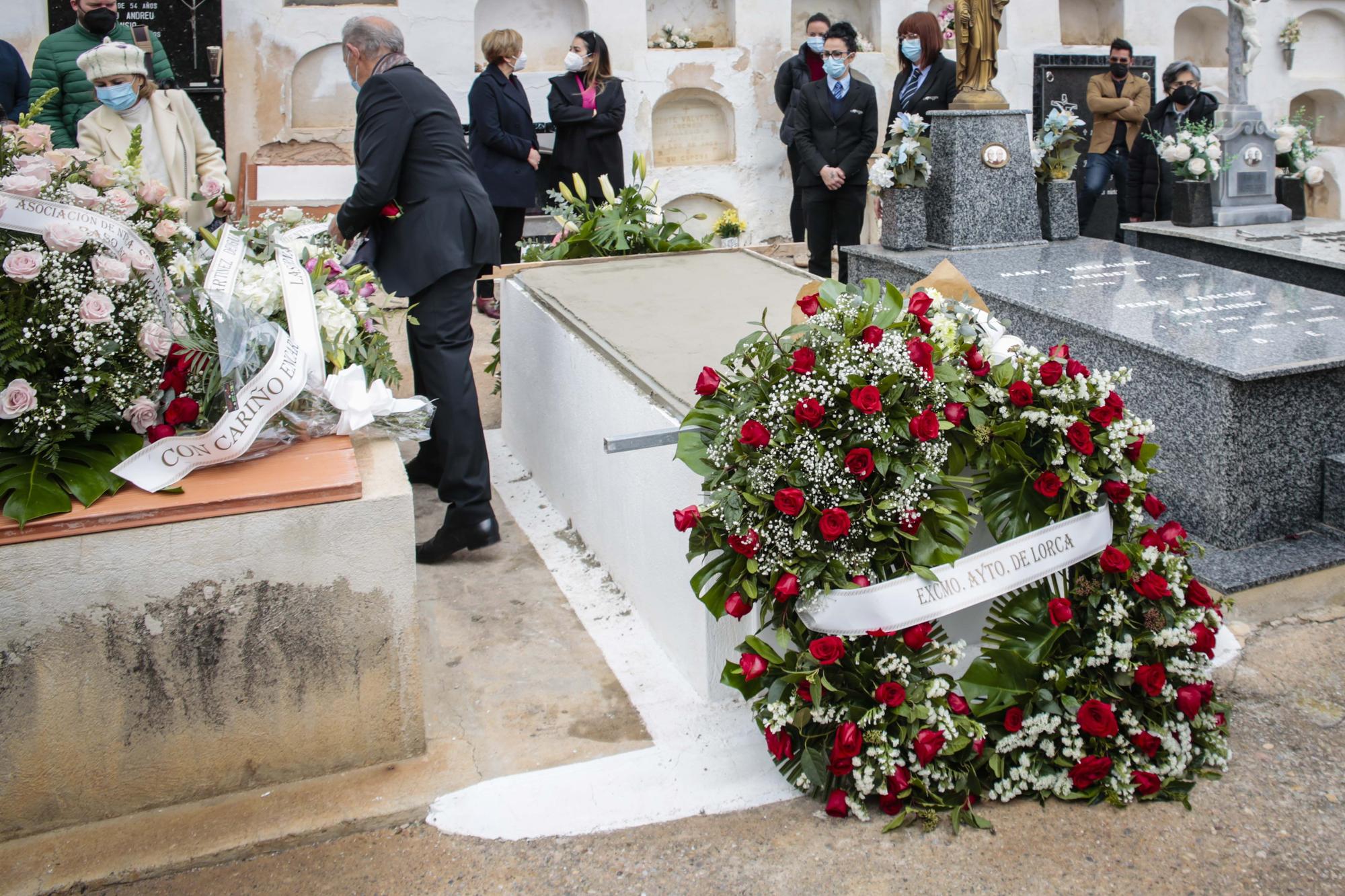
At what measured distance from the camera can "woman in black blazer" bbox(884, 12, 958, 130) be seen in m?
6.88

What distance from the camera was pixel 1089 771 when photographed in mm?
2387

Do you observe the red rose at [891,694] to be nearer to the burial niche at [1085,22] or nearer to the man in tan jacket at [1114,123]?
the man in tan jacket at [1114,123]

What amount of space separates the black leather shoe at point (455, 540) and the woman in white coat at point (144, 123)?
5.95 ft

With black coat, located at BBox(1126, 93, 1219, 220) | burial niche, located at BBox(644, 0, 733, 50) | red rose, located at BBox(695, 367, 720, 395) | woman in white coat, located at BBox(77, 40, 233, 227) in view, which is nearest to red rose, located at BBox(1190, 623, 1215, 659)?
red rose, located at BBox(695, 367, 720, 395)

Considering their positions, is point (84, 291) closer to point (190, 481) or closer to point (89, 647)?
point (190, 481)

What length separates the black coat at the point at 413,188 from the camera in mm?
3643

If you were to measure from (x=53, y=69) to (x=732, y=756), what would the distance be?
4.77 m

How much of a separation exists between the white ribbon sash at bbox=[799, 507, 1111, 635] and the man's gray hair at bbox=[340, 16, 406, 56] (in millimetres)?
2366

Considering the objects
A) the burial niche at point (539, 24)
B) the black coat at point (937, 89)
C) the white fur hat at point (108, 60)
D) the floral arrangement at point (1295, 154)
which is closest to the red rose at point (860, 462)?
the white fur hat at point (108, 60)

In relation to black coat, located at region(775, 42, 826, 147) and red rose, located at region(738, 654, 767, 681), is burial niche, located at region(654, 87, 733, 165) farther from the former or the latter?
red rose, located at region(738, 654, 767, 681)

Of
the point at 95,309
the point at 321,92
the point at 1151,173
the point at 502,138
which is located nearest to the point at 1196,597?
the point at 95,309

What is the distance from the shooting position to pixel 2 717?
2283mm

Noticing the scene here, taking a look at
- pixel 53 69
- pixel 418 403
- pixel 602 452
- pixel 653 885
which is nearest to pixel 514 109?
pixel 53 69

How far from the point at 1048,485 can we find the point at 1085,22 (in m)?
9.42
